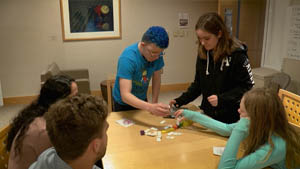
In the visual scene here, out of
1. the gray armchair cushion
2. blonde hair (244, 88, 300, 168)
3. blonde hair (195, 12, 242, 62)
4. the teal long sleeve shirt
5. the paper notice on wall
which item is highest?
the paper notice on wall

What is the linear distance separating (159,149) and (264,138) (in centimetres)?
56

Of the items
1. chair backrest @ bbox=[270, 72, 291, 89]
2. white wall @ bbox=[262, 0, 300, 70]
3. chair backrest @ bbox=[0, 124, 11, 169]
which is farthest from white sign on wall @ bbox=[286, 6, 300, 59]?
chair backrest @ bbox=[0, 124, 11, 169]

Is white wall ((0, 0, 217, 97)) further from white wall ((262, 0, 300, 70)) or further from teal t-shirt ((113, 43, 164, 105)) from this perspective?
teal t-shirt ((113, 43, 164, 105))

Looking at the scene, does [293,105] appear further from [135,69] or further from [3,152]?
[3,152]

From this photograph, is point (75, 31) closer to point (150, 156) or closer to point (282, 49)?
point (282, 49)

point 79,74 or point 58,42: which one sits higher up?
point 58,42

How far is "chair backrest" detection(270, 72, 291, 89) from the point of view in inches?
152

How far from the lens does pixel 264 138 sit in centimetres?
132

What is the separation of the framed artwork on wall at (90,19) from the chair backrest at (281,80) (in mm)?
2838

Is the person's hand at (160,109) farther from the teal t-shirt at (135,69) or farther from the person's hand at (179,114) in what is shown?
the teal t-shirt at (135,69)

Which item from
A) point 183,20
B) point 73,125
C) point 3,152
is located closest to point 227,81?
point 73,125

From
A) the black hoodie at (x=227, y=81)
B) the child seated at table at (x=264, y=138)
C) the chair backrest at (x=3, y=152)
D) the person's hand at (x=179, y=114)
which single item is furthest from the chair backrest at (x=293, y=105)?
the chair backrest at (x=3, y=152)

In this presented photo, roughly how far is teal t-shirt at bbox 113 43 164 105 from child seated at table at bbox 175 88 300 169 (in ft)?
2.79

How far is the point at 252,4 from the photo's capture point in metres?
4.82
